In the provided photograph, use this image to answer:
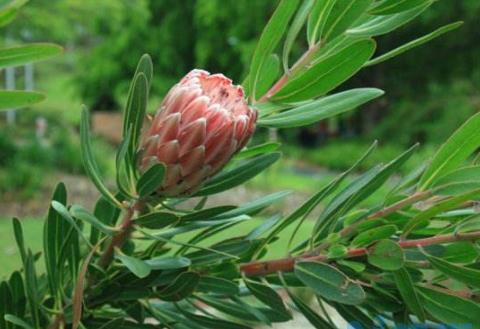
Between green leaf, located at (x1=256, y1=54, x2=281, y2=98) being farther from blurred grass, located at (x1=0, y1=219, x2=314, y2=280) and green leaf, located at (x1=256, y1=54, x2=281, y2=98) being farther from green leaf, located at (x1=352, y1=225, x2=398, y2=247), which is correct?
blurred grass, located at (x1=0, y1=219, x2=314, y2=280)

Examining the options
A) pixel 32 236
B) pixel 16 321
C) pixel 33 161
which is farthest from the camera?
pixel 33 161

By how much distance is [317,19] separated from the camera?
74 centimetres

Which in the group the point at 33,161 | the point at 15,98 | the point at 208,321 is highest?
the point at 15,98

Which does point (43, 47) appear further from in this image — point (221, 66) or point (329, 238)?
point (221, 66)

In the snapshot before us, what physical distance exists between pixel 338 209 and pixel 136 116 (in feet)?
0.70

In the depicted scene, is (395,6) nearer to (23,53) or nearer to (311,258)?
(311,258)

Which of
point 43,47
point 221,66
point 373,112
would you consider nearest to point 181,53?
point 221,66

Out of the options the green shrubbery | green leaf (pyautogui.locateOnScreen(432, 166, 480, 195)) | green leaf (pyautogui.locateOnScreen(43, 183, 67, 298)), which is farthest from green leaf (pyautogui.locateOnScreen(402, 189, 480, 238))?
the green shrubbery

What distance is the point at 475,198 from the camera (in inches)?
26.0

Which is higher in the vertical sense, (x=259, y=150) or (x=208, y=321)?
(x=259, y=150)

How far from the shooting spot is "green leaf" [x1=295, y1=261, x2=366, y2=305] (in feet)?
2.13

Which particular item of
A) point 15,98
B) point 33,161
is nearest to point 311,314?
point 15,98

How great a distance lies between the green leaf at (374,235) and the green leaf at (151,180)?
0.19 metres

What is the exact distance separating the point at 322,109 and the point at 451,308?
21 cm
